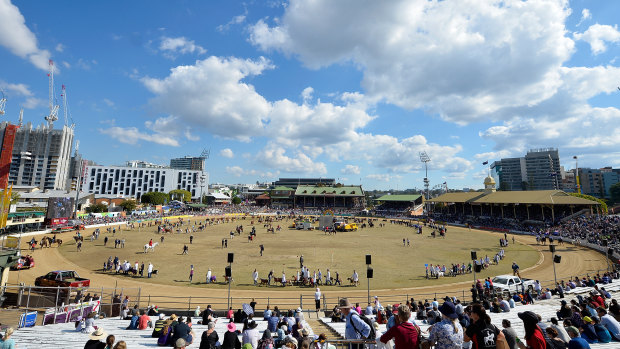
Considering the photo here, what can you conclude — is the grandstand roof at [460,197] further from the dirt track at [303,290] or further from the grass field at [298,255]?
the dirt track at [303,290]

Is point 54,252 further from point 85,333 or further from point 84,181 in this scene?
point 84,181

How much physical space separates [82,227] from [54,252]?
852 inches

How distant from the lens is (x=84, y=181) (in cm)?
13212

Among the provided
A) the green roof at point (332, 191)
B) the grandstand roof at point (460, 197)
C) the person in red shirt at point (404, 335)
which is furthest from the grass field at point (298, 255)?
the green roof at point (332, 191)

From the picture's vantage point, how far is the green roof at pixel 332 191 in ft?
327

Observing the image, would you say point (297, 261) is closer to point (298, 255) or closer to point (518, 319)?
point (298, 255)

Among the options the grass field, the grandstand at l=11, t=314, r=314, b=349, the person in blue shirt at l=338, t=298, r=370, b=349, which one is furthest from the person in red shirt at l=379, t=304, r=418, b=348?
the grass field

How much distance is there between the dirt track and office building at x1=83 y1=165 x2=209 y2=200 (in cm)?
11139

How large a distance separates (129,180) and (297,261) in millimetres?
144154

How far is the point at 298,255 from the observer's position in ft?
95.6

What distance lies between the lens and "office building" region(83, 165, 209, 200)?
134500mm

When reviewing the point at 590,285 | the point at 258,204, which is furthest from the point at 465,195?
the point at 258,204

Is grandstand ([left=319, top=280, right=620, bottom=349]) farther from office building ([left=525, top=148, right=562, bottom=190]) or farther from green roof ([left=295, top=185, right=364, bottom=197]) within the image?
office building ([left=525, top=148, right=562, bottom=190])

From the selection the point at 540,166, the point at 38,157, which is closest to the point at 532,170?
the point at 540,166
